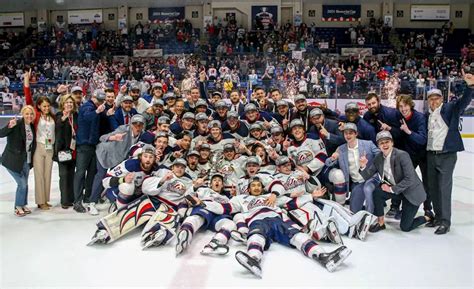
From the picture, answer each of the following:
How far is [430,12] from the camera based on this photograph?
76.6ft

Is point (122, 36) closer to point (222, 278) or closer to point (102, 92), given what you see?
point (102, 92)

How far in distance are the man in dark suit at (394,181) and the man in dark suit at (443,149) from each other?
21 centimetres

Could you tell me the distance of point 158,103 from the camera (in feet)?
18.2

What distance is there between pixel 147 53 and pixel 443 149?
1868cm

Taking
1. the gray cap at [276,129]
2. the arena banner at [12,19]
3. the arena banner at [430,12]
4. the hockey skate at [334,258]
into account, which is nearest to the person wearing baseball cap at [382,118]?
the gray cap at [276,129]

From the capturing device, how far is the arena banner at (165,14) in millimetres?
23781

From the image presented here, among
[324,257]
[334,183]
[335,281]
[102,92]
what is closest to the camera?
[335,281]

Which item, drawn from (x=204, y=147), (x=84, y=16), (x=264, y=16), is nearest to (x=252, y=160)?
(x=204, y=147)

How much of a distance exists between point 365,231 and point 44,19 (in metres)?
24.8

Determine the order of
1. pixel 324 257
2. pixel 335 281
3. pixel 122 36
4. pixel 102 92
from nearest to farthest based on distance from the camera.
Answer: pixel 335 281, pixel 324 257, pixel 102 92, pixel 122 36

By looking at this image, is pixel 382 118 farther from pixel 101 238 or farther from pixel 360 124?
pixel 101 238

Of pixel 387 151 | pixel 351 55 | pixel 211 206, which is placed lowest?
pixel 211 206

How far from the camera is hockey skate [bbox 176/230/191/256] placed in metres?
3.71

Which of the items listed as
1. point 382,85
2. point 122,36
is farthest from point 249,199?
point 122,36
